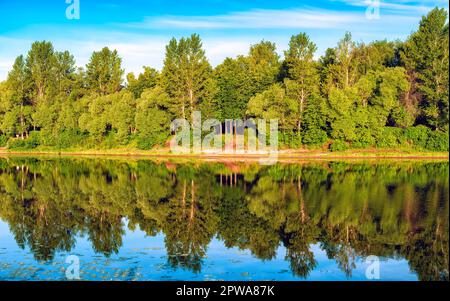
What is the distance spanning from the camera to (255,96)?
7794cm

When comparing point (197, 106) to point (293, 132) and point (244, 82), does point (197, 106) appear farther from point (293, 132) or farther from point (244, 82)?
point (293, 132)

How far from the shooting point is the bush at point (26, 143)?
90.1 m

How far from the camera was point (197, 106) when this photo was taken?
80062 mm

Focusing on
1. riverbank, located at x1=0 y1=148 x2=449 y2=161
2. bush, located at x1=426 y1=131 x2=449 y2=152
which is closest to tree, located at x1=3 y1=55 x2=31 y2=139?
riverbank, located at x1=0 y1=148 x2=449 y2=161

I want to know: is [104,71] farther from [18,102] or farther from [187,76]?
[187,76]

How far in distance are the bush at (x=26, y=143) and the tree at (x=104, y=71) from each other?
13.6 metres

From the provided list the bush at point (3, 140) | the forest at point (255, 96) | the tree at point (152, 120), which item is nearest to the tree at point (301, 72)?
the forest at point (255, 96)

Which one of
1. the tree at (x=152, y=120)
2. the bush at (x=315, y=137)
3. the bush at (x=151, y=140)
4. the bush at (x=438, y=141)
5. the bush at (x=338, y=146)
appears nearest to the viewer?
the bush at (x=438, y=141)

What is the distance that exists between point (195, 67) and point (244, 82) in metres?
8.45

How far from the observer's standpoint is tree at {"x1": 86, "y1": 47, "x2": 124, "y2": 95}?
9456 centimetres

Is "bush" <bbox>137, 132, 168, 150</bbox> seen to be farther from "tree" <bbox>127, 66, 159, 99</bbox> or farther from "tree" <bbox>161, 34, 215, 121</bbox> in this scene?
"tree" <bbox>127, 66, 159, 99</bbox>

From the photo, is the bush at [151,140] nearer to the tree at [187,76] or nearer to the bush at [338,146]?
the tree at [187,76]
